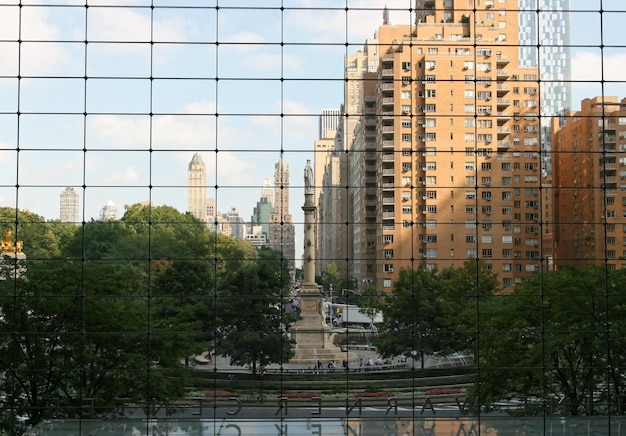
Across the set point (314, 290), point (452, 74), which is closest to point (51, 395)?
point (314, 290)

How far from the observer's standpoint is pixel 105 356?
656cm

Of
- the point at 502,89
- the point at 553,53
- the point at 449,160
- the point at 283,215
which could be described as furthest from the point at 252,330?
the point at 553,53

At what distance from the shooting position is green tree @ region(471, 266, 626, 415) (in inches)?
265

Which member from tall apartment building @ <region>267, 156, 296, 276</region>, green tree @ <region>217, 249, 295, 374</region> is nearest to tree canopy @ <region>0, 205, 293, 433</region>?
green tree @ <region>217, 249, 295, 374</region>

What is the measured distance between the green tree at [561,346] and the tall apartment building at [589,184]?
276 inches

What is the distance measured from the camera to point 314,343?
11805 millimetres

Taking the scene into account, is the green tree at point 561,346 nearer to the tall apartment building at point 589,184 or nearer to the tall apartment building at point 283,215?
the tall apartment building at point 283,215

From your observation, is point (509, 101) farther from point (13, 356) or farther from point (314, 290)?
point (13, 356)

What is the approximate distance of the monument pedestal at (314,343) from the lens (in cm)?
1147

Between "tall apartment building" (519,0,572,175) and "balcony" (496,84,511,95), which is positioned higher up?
"tall apartment building" (519,0,572,175)

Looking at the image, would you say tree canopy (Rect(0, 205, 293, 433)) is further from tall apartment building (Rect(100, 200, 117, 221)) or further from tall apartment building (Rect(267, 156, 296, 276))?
tall apartment building (Rect(100, 200, 117, 221))

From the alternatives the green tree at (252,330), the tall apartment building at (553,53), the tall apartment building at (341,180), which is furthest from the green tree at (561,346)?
the tall apartment building at (553,53)

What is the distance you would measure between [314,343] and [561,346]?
5527 millimetres

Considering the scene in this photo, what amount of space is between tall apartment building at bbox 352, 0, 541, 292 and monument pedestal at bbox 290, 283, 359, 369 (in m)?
1.85
